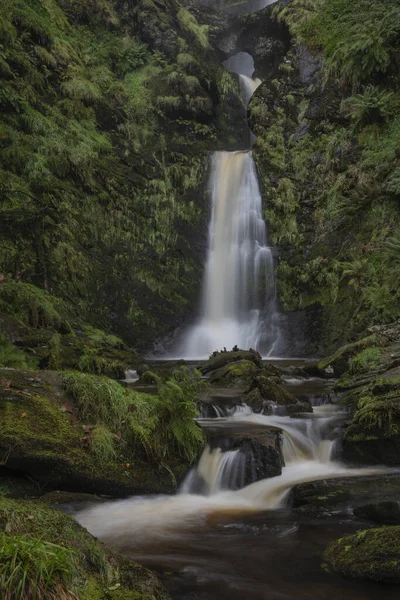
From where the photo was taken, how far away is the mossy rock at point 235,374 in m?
11.1

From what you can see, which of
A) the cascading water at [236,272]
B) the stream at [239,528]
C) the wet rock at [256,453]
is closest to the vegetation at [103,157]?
the cascading water at [236,272]

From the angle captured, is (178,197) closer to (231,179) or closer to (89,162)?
(231,179)

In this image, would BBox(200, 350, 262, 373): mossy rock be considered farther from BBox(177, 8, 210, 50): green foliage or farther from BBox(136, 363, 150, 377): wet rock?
BBox(177, 8, 210, 50): green foliage

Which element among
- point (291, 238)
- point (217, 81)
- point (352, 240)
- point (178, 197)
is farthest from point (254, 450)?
point (217, 81)

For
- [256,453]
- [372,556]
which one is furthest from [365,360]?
[372,556]

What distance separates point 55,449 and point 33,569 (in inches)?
114

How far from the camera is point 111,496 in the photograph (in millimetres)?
5484

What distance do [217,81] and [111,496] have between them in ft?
84.2

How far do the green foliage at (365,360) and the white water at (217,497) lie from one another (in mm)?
2382

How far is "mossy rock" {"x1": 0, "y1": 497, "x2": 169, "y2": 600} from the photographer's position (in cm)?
261

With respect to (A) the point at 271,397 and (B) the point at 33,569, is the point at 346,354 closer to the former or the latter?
(A) the point at 271,397

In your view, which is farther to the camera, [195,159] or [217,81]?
[217,81]

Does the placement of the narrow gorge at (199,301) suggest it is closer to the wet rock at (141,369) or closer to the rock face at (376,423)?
the rock face at (376,423)

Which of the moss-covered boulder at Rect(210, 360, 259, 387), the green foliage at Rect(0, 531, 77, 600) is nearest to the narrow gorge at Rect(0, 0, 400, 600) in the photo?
the green foliage at Rect(0, 531, 77, 600)
